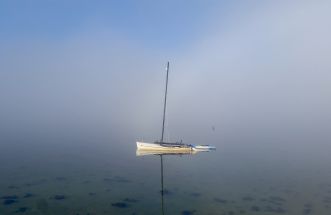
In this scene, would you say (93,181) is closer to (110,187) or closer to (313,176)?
(110,187)

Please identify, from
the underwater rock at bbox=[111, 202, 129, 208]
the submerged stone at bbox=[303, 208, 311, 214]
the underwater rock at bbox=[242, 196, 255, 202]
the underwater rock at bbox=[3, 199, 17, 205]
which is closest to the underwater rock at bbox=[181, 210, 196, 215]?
the underwater rock at bbox=[111, 202, 129, 208]

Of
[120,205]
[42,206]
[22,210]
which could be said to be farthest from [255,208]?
[22,210]

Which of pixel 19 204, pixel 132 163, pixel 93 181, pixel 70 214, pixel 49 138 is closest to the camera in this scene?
pixel 70 214

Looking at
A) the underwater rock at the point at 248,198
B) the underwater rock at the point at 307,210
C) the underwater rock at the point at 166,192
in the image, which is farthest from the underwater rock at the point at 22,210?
the underwater rock at the point at 307,210

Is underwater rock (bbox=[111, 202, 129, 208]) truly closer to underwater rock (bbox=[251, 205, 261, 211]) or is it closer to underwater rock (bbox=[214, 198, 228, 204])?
underwater rock (bbox=[214, 198, 228, 204])

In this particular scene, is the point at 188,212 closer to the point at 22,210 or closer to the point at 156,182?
the point at 156,182

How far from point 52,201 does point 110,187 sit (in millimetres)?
10848

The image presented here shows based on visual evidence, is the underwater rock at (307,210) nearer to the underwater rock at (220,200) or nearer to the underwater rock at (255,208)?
the underwater rock at (255,208)

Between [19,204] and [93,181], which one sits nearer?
[19,204]

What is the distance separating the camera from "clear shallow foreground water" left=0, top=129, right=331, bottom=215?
47344 mm

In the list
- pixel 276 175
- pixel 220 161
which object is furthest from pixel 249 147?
pixel 276 175

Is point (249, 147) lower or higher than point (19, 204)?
higher

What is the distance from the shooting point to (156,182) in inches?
2393

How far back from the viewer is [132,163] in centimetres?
7738
